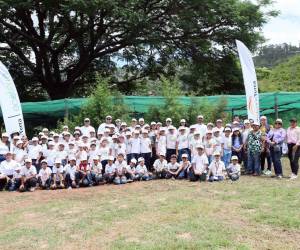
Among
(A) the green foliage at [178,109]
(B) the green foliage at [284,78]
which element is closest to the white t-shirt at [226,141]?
(A) the green foliage at [178,109]

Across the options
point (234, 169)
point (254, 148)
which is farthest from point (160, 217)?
point (254, 148)

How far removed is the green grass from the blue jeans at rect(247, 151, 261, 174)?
40.7 inches

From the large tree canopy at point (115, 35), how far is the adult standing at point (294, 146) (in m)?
11.0

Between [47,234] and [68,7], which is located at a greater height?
[68,7]

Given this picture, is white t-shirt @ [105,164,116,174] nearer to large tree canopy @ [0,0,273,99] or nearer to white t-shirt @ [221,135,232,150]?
white t-shirt @ [221,135,232,150]

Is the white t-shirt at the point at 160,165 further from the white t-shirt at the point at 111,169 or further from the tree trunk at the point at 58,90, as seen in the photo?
the tree trunk at the point at 58,90

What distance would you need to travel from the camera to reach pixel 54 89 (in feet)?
90.0

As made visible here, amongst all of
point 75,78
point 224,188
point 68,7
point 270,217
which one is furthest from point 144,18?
point 270,217

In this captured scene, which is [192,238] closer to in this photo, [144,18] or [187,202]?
[187,202]

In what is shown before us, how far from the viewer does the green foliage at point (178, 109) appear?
15625 mm

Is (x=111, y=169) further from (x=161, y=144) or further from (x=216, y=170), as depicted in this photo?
(x=216, y=170)

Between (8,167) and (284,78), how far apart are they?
24.3 m

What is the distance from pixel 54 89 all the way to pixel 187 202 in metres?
19.5

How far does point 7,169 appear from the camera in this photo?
39.9ft
